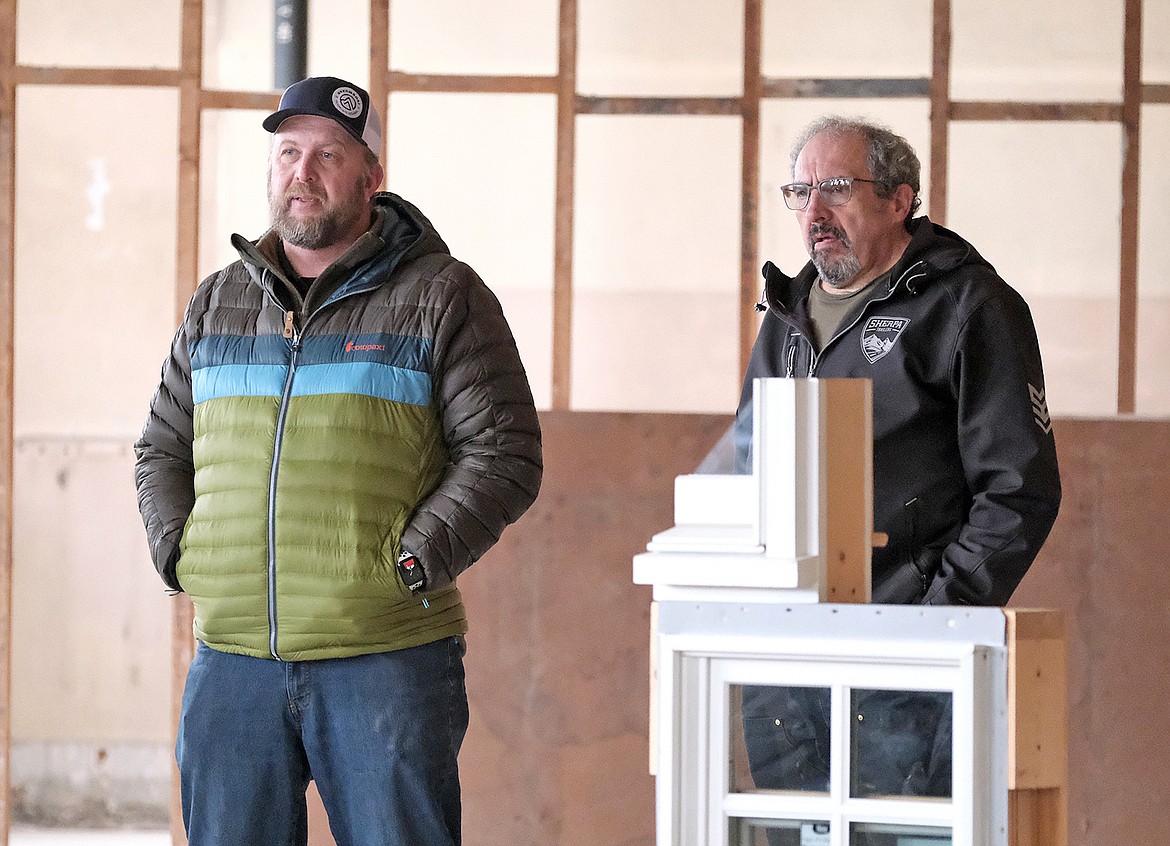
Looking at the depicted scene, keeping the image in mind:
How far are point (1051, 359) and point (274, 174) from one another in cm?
201

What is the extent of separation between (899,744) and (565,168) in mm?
2131

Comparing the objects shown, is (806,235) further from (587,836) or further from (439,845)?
(587,836)

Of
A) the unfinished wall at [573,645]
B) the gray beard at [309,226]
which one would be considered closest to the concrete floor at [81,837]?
the unfinished wall at [573,645]

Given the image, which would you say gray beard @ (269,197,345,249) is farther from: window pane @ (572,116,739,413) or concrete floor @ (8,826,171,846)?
concrete floor @ (8,826,171,846)

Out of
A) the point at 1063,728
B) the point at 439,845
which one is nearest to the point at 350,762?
the point at 439,845

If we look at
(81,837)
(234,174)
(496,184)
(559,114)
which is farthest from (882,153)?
(81,837)

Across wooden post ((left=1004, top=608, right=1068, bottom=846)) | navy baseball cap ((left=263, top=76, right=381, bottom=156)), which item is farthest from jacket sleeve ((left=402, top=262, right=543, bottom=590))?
wooden post ((left=1004, top=608, right=1068, bottom=846))

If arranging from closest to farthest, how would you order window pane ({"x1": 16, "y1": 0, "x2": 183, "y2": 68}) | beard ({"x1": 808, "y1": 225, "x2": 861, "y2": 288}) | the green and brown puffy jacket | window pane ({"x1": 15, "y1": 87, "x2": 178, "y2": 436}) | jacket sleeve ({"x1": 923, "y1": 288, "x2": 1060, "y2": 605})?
jacket sleeve ({"x1": 923, "y1": 288, "x2": 1060, "y2": 605}) → the green and brown puffy jacket → beard ({"x1": 808, "y1": 225, "x2": 861, "y2": 288}) → window pane ({"x1": 16, "y1": 0, "x2": 183, "y2": 68}) → window pane ({"x1": 15, "y1": 87, "x2": 178, "y2": 436})

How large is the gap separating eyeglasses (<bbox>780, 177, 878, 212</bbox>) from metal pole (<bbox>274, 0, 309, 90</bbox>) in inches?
68.4

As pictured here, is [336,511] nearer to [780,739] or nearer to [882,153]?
[780,739]

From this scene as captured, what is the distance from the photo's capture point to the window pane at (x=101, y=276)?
406 cm

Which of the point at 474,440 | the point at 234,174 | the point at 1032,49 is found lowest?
the point at 474,440

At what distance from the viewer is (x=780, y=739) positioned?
1.42 metres

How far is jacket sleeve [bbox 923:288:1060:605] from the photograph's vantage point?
189 centimetres
